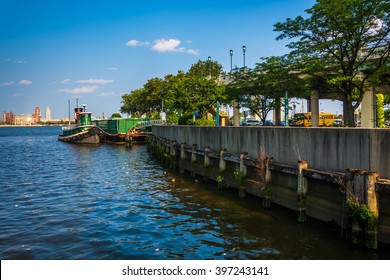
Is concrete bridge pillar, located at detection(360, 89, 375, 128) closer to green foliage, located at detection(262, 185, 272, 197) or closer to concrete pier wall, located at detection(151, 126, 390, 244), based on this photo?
concrete pier wall, located at detection(151, 126, 390, 244)

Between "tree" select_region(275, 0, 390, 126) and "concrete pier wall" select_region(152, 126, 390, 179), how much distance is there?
7530 millimetres

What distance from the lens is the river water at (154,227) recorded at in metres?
10.6

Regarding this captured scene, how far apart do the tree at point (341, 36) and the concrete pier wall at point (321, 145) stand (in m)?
7.53

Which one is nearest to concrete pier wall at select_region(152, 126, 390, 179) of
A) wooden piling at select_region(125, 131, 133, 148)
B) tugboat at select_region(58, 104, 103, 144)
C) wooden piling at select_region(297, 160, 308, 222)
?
wooden piling at select_region(297, 160, 308, 222)

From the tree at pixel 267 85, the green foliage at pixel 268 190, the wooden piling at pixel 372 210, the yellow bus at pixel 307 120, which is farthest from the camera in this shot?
the yellow bus at pixel 307 120

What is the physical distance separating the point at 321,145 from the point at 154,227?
21.2 ft

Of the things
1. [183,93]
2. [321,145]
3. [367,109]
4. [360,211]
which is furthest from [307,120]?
[360,211]

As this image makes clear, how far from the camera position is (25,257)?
1059 cm

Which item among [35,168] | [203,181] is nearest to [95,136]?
[35,168]

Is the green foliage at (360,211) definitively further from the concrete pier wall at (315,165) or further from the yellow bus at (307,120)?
the yellow bus at (307,120)

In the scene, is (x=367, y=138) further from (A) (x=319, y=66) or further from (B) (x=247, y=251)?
(A) (x=319, y=66)

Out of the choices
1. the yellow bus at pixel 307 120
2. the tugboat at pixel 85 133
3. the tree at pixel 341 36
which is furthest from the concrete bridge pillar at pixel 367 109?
the tugboat at pixel 85 133

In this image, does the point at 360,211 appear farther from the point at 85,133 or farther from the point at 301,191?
the point at 85,133

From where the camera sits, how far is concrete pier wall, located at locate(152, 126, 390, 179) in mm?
10172
